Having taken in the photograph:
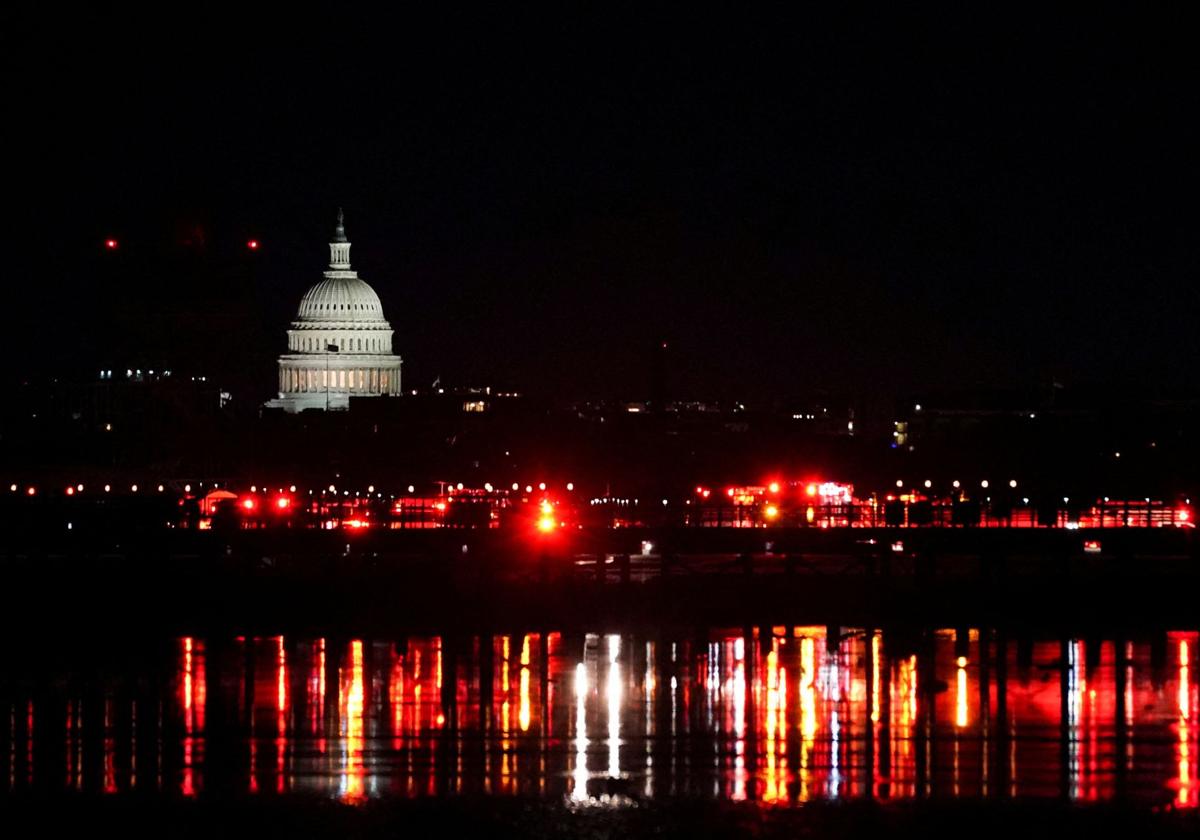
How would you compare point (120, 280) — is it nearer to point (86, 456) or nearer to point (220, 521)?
point (86, 456)

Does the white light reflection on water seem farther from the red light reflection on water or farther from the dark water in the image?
the red light reflection on water

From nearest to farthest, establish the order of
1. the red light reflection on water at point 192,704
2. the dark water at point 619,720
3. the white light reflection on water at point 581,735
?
the white light reflection on water at point 581,735 → the dark water at point 619,720 → the red light reflection on water at point 192,704

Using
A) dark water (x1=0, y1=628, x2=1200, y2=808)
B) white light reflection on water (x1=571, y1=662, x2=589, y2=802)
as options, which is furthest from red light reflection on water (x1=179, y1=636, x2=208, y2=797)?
white light reflection on water (x1=571, y1=662, x2=589, y2=802)

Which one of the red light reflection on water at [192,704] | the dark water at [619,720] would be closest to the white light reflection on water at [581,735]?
the dark water at [619,720]

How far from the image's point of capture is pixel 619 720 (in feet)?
124

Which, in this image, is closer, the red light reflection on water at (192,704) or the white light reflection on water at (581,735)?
the white light reflection on water at (581,735)

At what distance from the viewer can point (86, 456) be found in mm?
110812

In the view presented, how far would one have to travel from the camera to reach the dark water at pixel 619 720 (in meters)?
33.1

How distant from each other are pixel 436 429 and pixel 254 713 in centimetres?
11274

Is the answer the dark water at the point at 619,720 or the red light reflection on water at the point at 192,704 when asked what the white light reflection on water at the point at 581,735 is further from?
the red light reflection on water at the point at 192,704

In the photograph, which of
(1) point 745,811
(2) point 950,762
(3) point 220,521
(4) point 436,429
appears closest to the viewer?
(1) point 745,811

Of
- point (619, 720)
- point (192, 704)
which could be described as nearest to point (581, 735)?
point (619, 720)

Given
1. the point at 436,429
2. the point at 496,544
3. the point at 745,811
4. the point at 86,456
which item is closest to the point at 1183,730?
the point at 745,811

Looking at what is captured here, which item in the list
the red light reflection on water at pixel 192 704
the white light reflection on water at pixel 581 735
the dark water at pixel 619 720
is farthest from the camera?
the red light reflection on water at pixel 192 704
